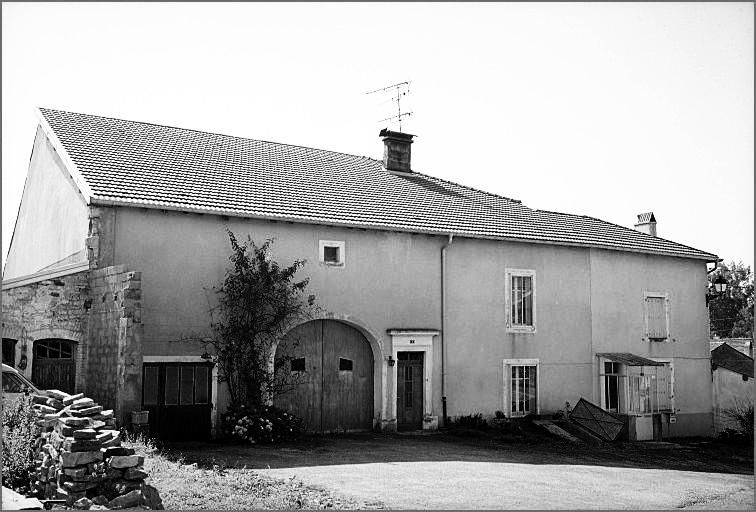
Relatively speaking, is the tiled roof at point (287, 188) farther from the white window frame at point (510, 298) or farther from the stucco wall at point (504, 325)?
the white window frame at point (510, 298)

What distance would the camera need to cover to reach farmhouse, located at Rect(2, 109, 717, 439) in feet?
51.0

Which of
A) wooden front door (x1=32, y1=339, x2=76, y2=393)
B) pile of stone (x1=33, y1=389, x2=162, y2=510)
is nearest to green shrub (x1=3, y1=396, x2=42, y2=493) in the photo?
pile of stone (x1=33, y1=389, x2=162, y2=510)

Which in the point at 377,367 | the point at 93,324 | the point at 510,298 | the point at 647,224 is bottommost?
the point at 377,367

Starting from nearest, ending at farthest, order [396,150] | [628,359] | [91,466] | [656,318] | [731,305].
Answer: [91,466], [628,359], [656,318], [396,150], [731,305]

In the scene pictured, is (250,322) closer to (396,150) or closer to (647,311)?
(396,150)

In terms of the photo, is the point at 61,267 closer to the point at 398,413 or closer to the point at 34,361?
the point at 34,361

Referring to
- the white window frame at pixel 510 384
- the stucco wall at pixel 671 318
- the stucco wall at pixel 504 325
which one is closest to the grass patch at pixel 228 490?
the stucco wall at pixel 504 325

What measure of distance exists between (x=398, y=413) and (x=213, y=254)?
5882mm

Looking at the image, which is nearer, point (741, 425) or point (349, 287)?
point (349, 287)

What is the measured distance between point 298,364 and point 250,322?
5.70ft

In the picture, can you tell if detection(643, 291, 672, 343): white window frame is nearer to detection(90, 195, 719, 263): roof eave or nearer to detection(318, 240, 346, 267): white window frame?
detection(90, 195, 719, 263): roof eave

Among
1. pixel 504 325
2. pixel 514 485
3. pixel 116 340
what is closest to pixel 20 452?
pixel 116 340

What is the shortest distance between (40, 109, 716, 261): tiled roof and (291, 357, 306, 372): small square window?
309 cm

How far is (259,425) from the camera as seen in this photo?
15.8 meters
